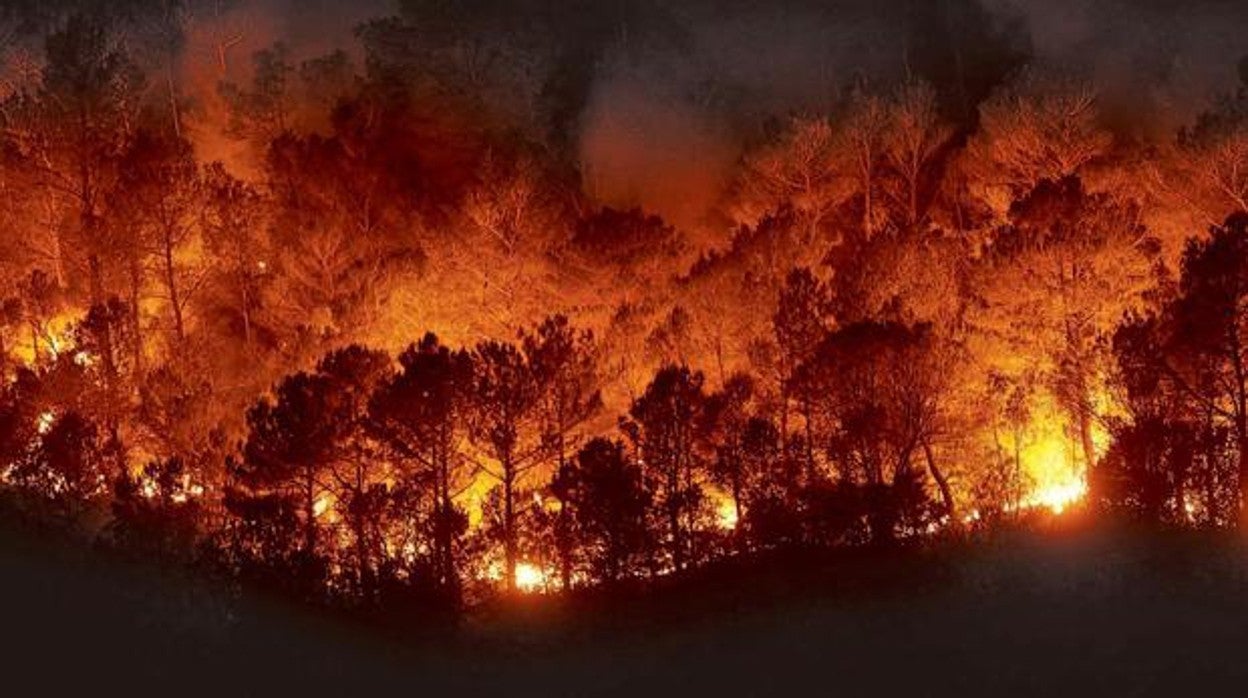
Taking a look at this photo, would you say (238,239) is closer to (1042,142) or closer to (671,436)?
(671,436)

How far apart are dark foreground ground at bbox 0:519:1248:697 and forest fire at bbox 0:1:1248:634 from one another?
220 centimetres

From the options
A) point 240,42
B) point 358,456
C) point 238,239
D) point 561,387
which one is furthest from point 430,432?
point 240,42

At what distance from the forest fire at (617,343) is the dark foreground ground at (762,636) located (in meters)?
2.20

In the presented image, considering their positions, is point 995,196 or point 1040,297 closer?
point 1040,297

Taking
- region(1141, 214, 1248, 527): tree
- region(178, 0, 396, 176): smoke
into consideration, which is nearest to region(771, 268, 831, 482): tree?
region(1141, 214, 1248, 527): tree

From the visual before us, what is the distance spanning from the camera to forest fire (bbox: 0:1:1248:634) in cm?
2691

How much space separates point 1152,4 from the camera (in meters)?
39.1

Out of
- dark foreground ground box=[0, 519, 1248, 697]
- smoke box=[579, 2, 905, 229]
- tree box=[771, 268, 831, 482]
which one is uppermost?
smoke box=[579, 2, 905, 229]

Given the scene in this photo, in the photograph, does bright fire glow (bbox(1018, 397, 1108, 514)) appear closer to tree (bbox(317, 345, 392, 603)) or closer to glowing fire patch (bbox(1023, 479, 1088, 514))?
glowing fire patch (bbox(1023, 479, 1088, 514))

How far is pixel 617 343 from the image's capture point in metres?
30.8

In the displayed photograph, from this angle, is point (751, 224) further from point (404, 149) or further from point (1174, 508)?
point (1174, 508)

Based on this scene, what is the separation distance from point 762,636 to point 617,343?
11.1m

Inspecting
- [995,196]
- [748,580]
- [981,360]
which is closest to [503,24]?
[995,196]

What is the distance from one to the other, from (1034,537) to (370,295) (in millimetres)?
16615
